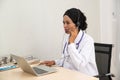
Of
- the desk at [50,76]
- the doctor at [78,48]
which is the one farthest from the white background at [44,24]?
the desk at [50,76]

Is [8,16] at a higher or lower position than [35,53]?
higher

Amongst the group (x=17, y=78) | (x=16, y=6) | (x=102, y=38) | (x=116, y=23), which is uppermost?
(x=16, y=6)

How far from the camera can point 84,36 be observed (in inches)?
80.5

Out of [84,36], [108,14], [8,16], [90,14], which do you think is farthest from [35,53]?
[108,14]

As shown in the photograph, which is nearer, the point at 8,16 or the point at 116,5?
the point at 8,16

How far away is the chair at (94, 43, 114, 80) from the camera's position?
213 cm

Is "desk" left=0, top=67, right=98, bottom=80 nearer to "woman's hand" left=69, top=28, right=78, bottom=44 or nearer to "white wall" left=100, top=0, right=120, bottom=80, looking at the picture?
"woman's hand" left=69, top=28, right=78, bottom=44

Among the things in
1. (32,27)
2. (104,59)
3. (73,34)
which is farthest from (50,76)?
(32,27)

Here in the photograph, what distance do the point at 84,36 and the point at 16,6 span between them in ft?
3.05

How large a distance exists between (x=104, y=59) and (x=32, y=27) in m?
0.99

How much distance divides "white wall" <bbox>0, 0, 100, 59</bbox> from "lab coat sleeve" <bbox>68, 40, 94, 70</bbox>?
0.80m

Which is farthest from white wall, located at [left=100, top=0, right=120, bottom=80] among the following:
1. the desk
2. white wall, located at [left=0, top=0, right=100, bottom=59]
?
the desk

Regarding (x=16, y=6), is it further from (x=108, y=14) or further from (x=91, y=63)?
(x=108, y=14)

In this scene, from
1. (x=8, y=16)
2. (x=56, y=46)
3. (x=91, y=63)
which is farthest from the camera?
(x=56, y=46)
